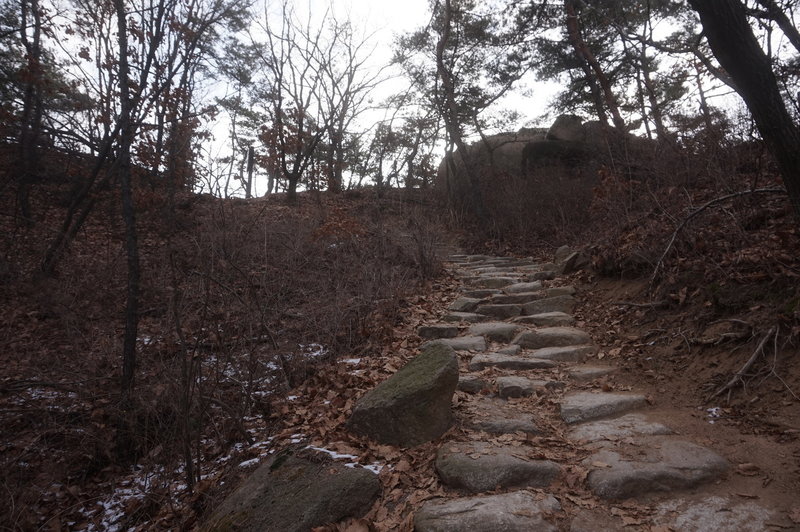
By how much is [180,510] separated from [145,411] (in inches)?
54.3

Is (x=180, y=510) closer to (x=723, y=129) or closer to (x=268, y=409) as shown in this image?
(x=268, y=409)

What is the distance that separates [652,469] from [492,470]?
92 cm

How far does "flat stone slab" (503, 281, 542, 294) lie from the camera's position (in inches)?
279

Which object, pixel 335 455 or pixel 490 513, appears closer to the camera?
pixel 490 513

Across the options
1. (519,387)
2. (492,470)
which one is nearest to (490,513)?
(492,470)

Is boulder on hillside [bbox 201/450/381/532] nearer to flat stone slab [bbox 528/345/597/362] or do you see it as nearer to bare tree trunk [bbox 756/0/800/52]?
flat stone slab [bbox 528/345/597/362]

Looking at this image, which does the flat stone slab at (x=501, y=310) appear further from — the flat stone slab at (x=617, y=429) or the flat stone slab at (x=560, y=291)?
the flat stone slab at (x=617, y=429)

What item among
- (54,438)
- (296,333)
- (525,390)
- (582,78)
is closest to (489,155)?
(582,78)

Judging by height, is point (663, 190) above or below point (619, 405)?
above

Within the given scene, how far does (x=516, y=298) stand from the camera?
22.6 feet

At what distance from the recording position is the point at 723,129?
646 cm

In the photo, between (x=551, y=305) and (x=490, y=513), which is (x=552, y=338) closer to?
(x=551, y=305)

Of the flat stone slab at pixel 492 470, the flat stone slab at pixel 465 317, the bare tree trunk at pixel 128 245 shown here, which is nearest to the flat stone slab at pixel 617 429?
the flat stone slab at pixel 492 470

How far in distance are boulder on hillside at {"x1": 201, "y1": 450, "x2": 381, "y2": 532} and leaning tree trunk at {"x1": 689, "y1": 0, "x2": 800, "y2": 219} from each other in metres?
3.47
